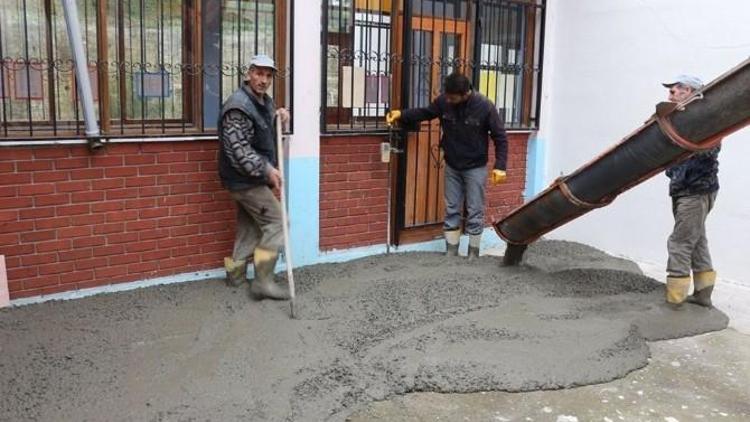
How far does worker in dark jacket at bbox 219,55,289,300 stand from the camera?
16.7 ft

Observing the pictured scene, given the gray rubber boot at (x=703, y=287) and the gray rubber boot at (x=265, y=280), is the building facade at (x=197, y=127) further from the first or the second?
the gray rubber boot at (x=703, y=287)

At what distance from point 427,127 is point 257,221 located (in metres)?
2.24

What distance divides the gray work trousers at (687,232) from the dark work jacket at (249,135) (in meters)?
2.98

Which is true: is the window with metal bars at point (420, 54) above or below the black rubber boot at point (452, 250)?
above

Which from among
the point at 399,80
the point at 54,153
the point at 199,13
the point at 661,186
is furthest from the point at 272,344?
the point at 661,186

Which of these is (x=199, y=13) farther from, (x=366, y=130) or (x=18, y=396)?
(x=18, y=396)

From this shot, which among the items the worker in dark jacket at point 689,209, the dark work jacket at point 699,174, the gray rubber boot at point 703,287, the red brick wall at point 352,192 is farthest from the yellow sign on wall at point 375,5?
the gray rubber boot at point 703,287

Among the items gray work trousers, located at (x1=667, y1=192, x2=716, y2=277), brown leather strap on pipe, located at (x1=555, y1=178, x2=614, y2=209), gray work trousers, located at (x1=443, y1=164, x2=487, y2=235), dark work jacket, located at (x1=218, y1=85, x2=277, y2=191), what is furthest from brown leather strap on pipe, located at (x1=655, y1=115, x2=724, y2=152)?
dark work jacket, located at (x1=218, y1=85, x2=277, y2=191)

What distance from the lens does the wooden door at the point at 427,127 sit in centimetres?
684

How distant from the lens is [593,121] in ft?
24.9

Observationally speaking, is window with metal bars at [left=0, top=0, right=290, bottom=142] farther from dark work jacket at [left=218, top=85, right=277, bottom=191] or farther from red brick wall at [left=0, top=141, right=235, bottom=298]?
dark work jacket at [left=218, top=85, right=277, bottom=191]

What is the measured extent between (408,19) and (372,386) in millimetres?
3641

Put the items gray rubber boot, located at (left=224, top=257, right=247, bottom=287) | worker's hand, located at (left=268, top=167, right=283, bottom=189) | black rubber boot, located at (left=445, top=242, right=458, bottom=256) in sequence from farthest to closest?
black rubber boot, located at (left=445, top=242, right=458, bottom=256) → gray rubber boot, located at (left=224, top=257, right=247, bottom=287) → worker's hand, located at (left=268, top=167, right=283, bottom=189)

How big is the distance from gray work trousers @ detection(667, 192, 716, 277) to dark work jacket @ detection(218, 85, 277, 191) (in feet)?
9.77
